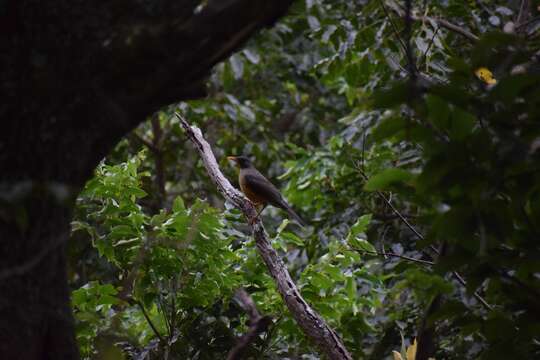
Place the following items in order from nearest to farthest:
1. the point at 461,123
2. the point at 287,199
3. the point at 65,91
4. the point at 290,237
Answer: the point at 65,91 → the point at 461,123 → the point at 290,237 → the point at 287,199

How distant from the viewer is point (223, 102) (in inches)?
264

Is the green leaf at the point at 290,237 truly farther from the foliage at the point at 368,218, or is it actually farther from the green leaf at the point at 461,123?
the green leaf at the point at 461,123

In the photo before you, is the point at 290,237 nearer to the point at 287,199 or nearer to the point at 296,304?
the point at 296,304

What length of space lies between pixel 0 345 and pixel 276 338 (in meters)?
2.02

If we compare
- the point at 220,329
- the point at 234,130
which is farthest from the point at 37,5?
the point at 234,130

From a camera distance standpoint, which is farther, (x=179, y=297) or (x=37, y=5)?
(x=179, y=297)

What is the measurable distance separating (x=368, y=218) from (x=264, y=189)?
264cm

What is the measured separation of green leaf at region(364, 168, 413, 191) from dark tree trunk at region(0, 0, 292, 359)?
50cm

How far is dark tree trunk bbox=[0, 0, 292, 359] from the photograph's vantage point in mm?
1493

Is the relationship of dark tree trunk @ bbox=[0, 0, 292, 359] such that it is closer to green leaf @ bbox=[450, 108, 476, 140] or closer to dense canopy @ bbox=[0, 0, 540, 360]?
dense canopy @ bbox=[0, 0, 540, 360]

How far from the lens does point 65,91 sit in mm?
1520

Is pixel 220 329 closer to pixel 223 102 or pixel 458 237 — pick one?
pixel 458 237

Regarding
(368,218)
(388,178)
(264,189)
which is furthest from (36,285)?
(264,189)

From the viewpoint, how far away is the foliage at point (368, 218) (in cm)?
171
